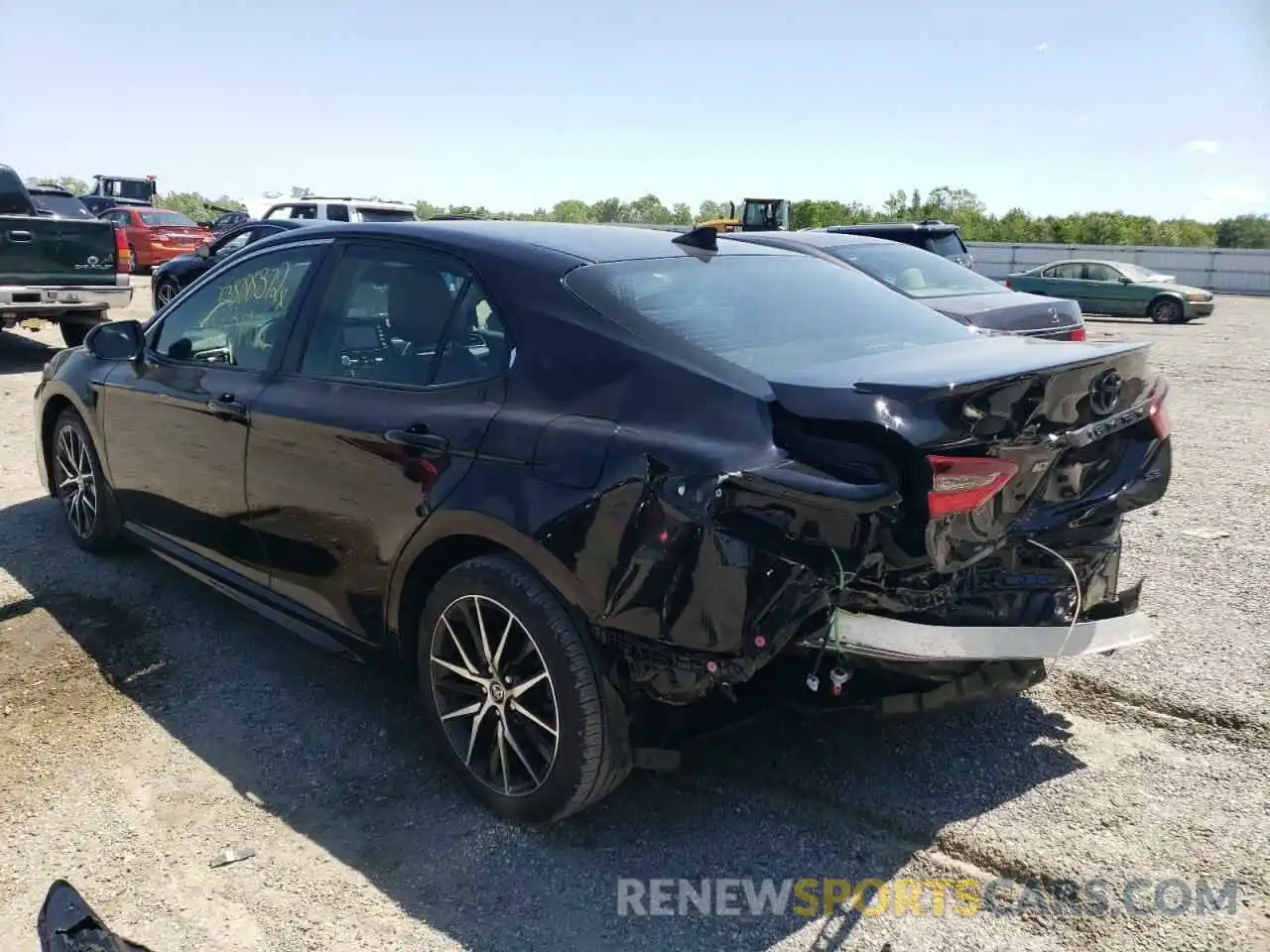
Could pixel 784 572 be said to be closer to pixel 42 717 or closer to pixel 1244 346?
pixel 42 717

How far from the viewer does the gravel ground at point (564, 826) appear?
2.57 m

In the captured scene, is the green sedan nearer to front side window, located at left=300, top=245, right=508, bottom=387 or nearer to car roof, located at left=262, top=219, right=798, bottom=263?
car roof, located at left=262, top=219, right=798, bottom=263

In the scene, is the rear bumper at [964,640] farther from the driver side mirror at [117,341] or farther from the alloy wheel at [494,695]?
the driver side mirror at [117,341]

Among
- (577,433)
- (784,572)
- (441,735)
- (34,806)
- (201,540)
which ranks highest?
(577,433)

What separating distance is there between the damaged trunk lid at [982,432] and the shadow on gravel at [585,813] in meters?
0.78

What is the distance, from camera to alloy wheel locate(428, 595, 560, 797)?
285 cm

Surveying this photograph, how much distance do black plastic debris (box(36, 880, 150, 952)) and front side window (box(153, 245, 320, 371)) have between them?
2.22 m

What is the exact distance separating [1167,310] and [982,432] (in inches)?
879

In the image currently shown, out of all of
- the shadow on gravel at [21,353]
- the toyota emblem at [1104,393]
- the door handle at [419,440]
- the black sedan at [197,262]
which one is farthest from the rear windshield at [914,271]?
the shadow on gravel at [21,353]

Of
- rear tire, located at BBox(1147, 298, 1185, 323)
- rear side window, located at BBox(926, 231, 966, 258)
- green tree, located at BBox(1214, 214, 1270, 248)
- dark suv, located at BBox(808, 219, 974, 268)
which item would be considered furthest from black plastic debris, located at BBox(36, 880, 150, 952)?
green tree, located at BBox(1214, 214, 1270, 248)

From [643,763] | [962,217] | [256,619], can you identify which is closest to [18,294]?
[256,619]

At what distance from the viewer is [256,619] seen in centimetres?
444

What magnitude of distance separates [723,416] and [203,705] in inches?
93.2

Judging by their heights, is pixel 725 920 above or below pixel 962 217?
below
